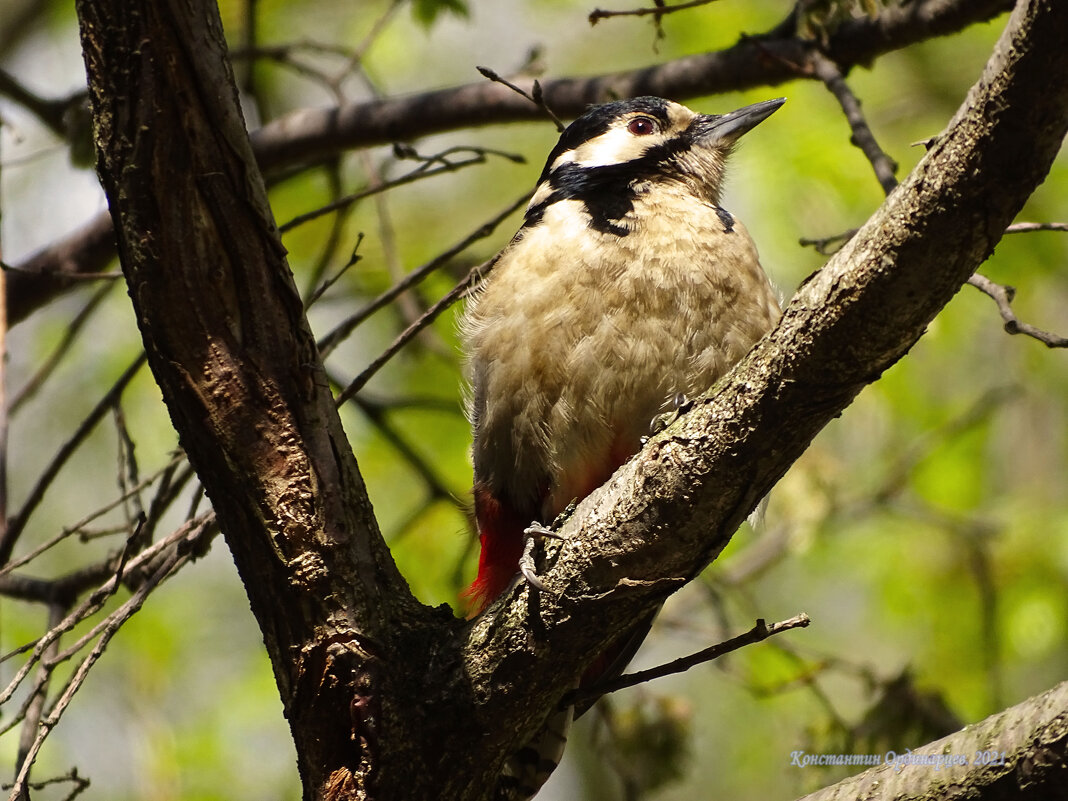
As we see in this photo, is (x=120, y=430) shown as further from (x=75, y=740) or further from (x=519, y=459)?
(x=75, y=740)

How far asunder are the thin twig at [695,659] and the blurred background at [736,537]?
6.77 feet

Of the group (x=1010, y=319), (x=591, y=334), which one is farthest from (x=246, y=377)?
(x=1010, y=319)

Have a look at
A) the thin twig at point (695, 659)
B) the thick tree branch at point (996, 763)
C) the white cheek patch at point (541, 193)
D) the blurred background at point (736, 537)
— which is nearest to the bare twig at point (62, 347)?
the blurred background at point (736, 537)

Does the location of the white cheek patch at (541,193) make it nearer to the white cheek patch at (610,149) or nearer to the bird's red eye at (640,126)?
the white cheek patch at (610,149)

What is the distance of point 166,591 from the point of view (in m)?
8.71

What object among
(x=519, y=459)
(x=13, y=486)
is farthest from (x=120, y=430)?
(x=13, y=486)

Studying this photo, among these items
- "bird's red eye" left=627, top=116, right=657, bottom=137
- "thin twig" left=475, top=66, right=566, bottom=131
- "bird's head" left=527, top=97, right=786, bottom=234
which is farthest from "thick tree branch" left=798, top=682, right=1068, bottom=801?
"bird's red eye" left=627, top=116, right=657, bottom=137

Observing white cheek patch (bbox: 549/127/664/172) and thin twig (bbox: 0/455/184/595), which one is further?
white cheek patch (bbox: 549/127/664/172)

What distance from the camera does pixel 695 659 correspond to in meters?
2.85

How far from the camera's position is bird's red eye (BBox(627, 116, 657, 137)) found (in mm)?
4918

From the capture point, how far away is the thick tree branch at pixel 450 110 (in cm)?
468

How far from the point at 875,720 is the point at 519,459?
2048 mm

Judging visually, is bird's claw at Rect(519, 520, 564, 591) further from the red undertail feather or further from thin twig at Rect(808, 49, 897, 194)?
thin twig at Rect(808, 49, 897, 194)

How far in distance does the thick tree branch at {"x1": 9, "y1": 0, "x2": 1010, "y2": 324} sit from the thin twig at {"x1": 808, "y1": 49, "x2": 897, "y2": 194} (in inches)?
5.0
